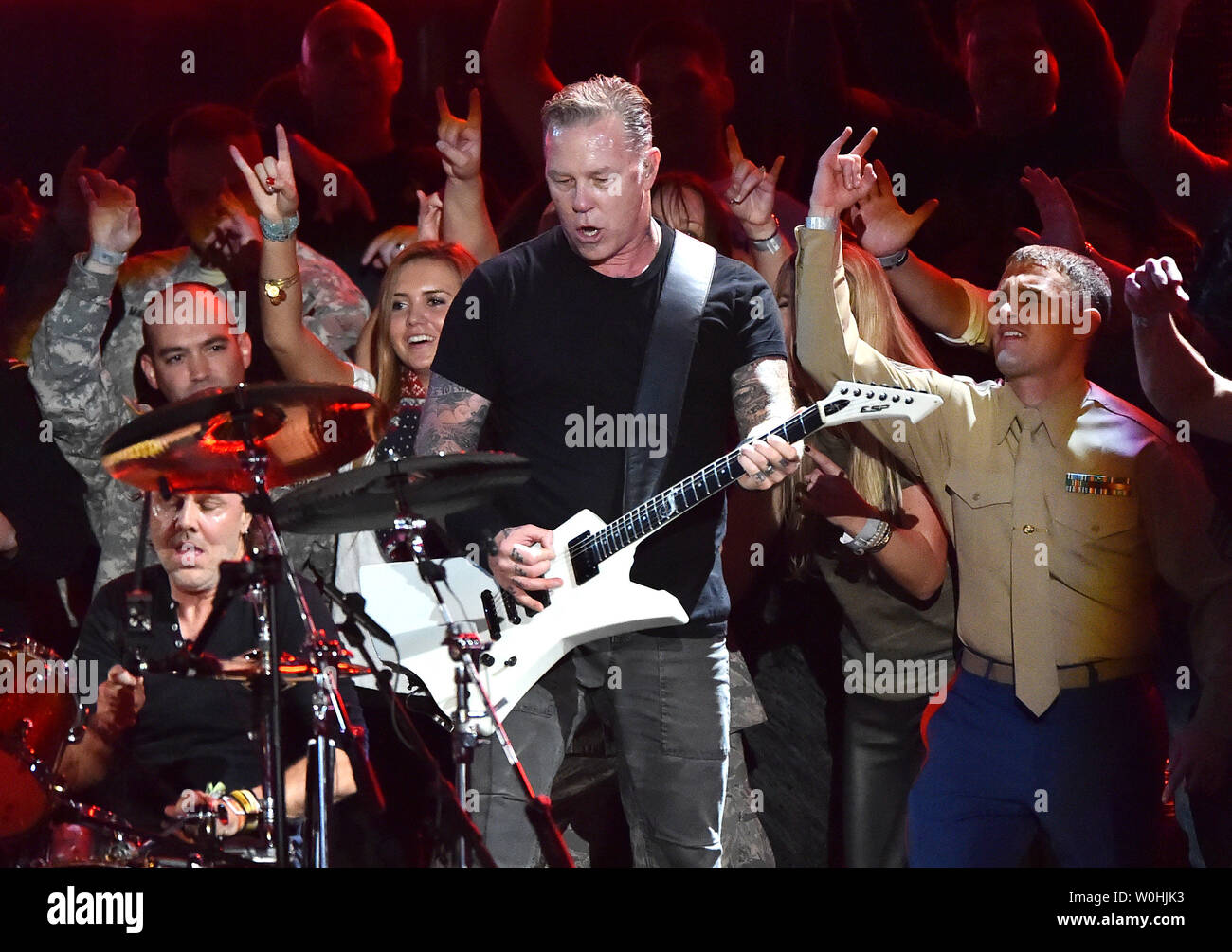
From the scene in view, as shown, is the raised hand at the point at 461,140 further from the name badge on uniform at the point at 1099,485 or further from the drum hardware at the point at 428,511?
the name badge on uniform at the point at 1099,485

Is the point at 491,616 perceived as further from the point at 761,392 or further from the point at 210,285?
the point at 210,285

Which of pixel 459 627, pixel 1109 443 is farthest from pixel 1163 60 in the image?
pixel 459 627

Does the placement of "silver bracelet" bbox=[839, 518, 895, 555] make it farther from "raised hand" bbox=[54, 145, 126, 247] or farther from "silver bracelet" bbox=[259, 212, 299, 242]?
"raised hand" bbox=[54, 145, 126, 247]

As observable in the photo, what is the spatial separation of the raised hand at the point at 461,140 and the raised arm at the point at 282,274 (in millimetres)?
540

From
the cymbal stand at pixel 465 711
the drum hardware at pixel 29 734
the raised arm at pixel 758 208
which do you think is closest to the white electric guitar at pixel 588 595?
the cymbal stand at pixel 465 711

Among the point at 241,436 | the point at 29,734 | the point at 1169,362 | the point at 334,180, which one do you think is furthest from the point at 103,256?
the point at 1169,362

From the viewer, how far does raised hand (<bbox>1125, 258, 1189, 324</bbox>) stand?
174 inches

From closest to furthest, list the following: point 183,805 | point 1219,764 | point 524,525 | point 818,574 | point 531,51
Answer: point 183,805 → point 524,525 → point 1219,764 → point 818,574 → point 531,51

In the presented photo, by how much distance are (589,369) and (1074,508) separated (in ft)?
5.05

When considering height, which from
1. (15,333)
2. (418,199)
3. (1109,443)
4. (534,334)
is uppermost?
(418,199)

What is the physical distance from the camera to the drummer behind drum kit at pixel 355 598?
3660 mm

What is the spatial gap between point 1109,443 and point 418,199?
256cm

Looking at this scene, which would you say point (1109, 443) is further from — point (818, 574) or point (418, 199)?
point (418, 199)

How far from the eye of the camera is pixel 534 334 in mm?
4238
